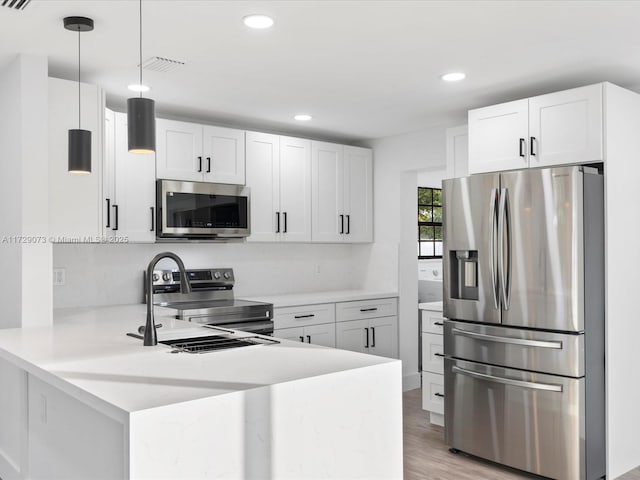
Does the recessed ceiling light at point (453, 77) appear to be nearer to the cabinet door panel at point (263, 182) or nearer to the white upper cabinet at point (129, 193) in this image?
the cabinet door panel at point (263, 182)

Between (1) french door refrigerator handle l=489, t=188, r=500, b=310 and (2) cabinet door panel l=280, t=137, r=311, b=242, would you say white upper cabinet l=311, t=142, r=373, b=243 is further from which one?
(1) french door refrigerator handle l=489, t=188, r=500, b=310

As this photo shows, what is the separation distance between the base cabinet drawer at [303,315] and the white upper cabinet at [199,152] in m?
1.08

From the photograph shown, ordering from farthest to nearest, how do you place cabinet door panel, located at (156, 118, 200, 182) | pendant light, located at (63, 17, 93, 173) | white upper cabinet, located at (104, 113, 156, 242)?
cabinet door panel, located at (156, 118, 200, 182)
white upper cabinet, located at (104, 113, 156, 242)
pendant light, located at (63, 17, 93, 173)

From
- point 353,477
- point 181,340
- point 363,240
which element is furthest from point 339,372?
point 363,240

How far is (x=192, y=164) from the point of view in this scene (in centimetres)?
437

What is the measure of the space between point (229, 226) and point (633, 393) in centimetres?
293

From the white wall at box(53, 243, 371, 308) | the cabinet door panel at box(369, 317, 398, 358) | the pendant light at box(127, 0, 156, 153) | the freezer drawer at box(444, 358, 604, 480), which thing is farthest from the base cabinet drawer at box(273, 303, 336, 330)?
the pendant light at box(127, 0, 156, 153)

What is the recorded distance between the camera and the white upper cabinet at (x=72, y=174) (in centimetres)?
318

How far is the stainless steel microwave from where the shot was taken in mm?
4184

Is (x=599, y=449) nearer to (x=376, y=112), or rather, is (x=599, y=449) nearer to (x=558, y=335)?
(x=558, y=335)

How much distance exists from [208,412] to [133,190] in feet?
8.94

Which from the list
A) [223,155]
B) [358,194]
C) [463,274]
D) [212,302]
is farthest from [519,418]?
[223,155]

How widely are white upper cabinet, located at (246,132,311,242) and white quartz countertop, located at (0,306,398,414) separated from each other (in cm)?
198

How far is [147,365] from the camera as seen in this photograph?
6.75ft
